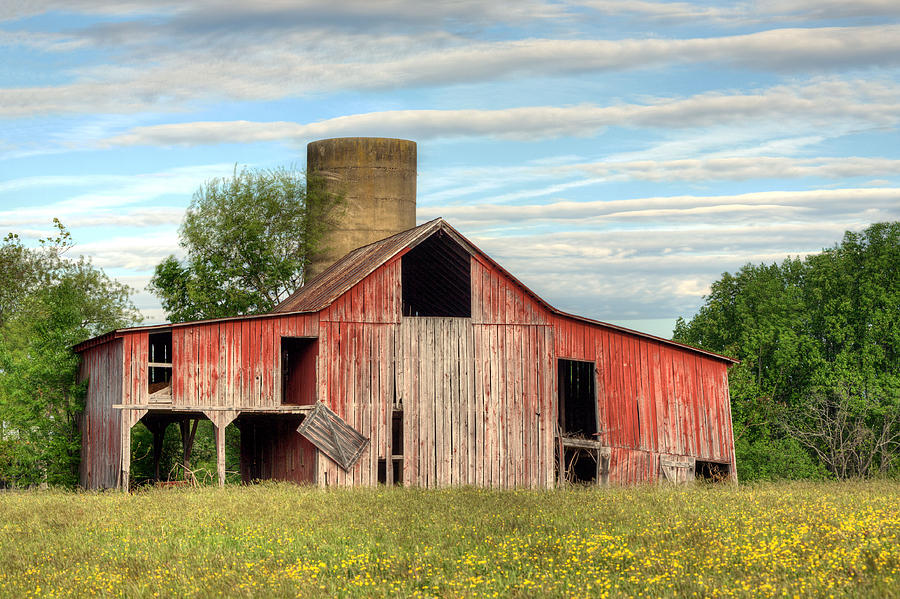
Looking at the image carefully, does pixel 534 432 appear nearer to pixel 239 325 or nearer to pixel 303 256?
pixel 239 325

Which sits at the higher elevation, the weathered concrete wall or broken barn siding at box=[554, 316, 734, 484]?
the weathered concrete wall

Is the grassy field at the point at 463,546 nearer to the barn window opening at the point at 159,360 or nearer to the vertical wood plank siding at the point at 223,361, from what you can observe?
the vertical wood plank siding at the point at 223,361

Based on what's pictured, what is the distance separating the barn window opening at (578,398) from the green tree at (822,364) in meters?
14.1

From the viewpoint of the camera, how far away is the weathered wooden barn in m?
27.1

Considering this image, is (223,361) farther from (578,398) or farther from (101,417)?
(578,398)

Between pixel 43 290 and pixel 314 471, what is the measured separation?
33.8 m

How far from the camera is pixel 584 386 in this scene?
3616 centimetres

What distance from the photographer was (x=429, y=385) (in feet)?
93.3

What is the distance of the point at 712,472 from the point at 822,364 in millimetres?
22650

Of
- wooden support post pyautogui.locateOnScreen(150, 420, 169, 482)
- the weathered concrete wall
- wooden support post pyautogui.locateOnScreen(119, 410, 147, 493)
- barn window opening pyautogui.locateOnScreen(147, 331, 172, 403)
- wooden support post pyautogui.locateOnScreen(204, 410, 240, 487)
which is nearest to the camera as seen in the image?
wooden support post pyautogui.locateOnScreen(119, 410, 147, 493)

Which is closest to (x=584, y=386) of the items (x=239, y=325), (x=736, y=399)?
(x=239, y=325)

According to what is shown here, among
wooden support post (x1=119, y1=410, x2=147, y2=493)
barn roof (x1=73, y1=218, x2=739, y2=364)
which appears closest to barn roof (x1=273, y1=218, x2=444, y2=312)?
barn roof (x1=73, y1=218, x2=739, y2=364)

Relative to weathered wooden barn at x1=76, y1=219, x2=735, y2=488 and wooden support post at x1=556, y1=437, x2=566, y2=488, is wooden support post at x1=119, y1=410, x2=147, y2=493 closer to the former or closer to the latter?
weathered wooden barn at x1=76, y1=219, x2=735, y2=488

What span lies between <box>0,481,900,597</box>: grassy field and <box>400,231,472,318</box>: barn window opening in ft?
30.5
